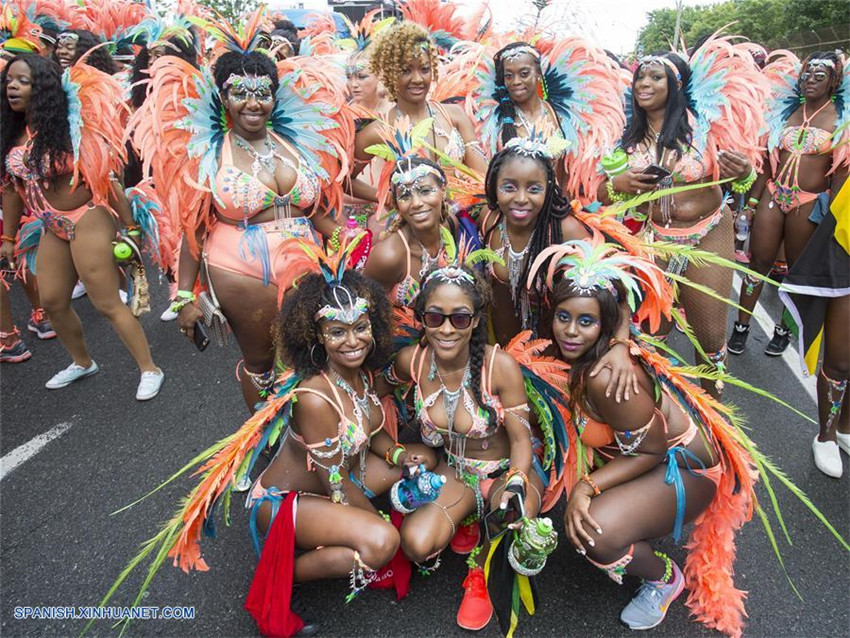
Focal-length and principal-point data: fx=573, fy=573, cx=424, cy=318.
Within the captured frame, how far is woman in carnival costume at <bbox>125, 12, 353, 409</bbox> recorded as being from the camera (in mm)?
2691

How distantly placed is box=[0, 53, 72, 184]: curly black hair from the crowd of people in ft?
0.05

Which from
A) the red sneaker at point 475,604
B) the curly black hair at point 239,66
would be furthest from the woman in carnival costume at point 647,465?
the curly black hair at point 239,66

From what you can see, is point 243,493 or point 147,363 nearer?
point 243,493

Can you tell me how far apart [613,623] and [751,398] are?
7.13ft

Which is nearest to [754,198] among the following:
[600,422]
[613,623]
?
[600,422]

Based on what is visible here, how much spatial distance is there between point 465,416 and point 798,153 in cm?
311

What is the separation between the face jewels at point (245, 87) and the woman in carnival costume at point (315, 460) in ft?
2.58

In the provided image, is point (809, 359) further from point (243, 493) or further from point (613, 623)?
point (243, 493)

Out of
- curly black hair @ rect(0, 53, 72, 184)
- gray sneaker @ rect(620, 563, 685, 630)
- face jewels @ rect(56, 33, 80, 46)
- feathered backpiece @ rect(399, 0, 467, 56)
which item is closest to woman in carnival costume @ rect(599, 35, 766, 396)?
gray sneaker @ rect(620, 563, 685, 630)

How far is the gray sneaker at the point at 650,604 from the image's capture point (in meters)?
2.21

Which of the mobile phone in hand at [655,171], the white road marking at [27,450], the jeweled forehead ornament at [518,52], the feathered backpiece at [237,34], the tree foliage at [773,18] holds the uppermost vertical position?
the tree foliage at [773,18]

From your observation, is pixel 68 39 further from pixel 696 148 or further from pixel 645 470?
pixel 645 470

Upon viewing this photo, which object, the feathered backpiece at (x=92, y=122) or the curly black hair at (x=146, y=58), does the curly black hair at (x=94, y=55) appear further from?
the feathered backpiece at (x=92, y=122)

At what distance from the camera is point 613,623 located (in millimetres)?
2242
